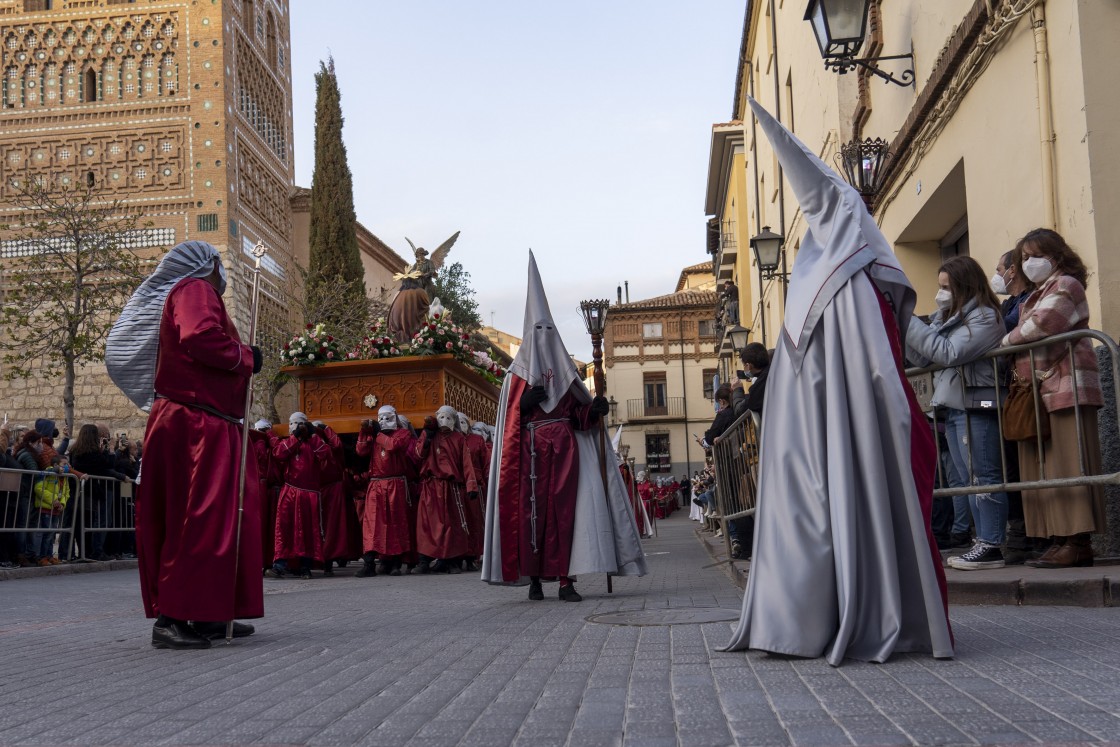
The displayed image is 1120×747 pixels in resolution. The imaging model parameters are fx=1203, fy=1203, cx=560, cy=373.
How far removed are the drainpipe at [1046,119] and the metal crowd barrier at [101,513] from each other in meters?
13.5

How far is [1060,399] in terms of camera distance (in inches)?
274

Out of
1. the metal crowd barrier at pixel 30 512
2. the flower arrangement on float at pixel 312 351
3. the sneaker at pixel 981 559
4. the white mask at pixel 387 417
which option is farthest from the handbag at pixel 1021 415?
the metal crowd barrier at pixel 30 512

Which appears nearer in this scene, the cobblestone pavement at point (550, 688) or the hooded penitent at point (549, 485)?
the cobblestone pavement at point (550, 688)

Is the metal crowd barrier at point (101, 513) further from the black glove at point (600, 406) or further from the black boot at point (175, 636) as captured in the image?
the black boot at point (175, 636)

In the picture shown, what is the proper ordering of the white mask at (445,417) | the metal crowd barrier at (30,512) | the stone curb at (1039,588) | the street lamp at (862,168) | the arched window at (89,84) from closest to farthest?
the stone curb at (1039,588)
the street lamp at (862,168)
the white mask at (445,417)
the metal crowd barrier at (30,512)
the arched window at (89,84)

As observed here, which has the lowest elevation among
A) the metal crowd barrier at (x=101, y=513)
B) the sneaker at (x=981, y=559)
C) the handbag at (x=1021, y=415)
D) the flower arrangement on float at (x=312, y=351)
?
the sneaker at (x=981, y=559)

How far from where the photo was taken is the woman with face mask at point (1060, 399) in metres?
6.87

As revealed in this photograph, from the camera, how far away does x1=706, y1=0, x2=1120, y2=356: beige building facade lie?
26.2ft

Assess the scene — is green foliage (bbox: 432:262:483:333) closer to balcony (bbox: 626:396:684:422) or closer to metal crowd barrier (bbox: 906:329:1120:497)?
balcony (bbox: 626:396:684:422)

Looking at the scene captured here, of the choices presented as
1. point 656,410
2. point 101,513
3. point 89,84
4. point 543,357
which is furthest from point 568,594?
point 656,410

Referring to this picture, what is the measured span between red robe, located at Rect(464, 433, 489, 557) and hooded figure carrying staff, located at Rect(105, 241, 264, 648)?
8.18 meters

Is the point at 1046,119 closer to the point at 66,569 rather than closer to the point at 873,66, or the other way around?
the point at 873,66

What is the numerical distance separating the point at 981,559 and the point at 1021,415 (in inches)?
39.4

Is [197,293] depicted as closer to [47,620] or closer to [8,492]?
[47,620]
